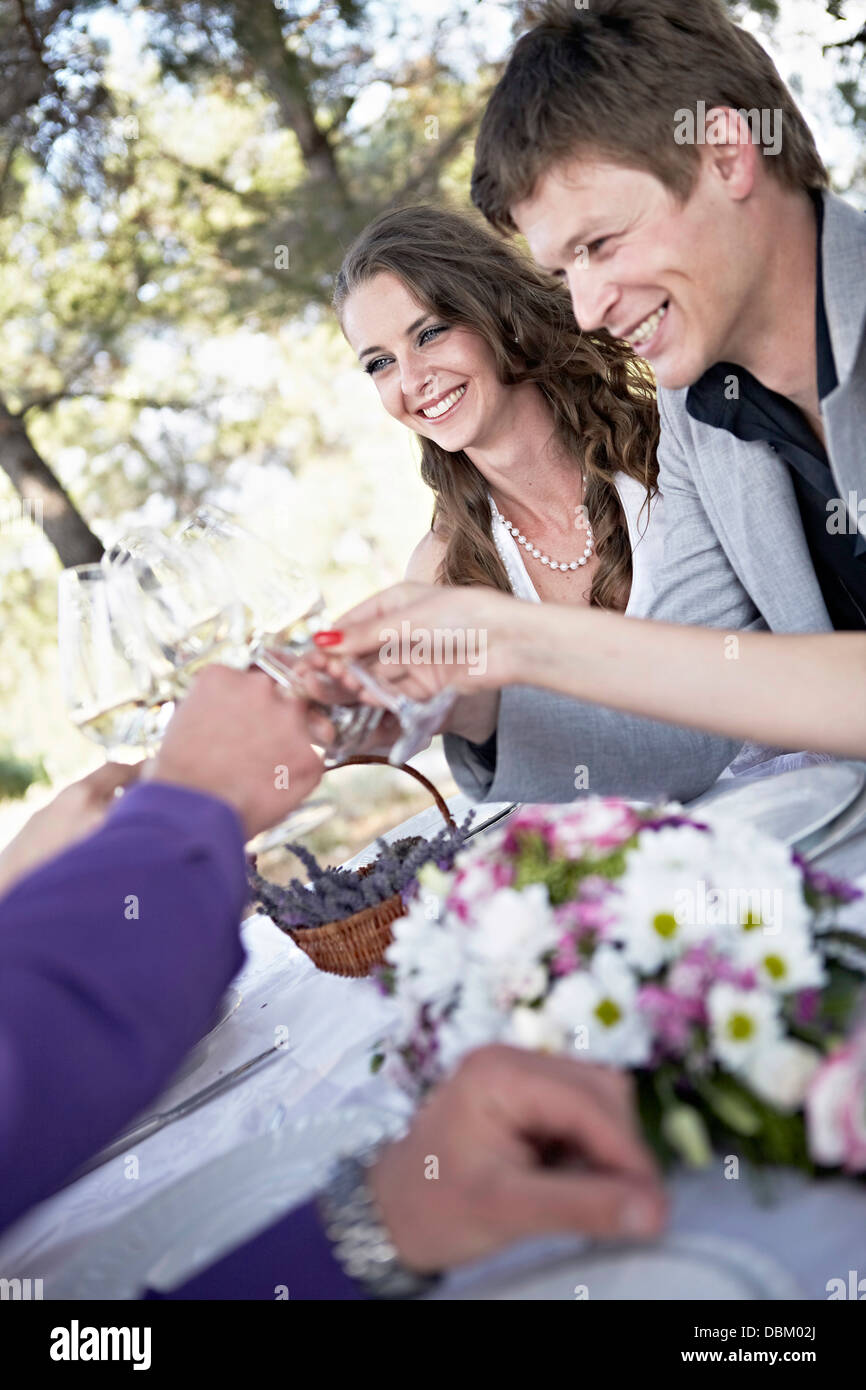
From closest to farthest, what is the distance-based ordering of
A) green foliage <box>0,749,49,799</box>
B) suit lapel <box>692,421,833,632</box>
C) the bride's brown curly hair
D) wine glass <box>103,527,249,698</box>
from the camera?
wine glass <box>103,527,249,698</box>
suit lapel <box>692,421,833,632</box>
the bride's brown curly hair
green foliage <box>0,749,49,799</box>

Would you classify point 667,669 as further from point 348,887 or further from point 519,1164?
point 519,1164

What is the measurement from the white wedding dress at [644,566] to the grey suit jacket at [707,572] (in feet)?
0.15

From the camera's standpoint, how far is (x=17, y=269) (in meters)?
7.11

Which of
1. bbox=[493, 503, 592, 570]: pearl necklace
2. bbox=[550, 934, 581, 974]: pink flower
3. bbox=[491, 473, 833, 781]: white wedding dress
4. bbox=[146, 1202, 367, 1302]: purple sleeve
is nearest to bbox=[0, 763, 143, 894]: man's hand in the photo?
bbox=[146, 1202, 367, 1302]: purple sleeve

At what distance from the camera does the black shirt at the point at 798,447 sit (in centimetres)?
227

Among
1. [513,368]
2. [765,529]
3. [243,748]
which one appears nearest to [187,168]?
[513,368]

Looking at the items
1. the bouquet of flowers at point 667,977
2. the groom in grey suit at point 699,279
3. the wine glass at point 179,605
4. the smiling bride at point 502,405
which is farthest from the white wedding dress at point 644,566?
the bouquet of flowers at point 667,977

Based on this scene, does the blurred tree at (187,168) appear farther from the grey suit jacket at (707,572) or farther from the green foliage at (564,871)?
the green foliage at (564,871)

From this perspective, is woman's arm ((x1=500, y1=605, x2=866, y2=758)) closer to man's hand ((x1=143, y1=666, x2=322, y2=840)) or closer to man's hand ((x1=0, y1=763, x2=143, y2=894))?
man's hand ((x1=143, y1=666, x2=322, y2=840))

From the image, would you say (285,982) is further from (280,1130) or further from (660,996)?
(660,996)

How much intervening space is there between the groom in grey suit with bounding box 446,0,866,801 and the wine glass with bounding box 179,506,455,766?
1.71 ft

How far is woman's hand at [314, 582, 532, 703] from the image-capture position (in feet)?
5.42

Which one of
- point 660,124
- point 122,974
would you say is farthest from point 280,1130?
point 660,124

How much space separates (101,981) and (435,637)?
773mm
